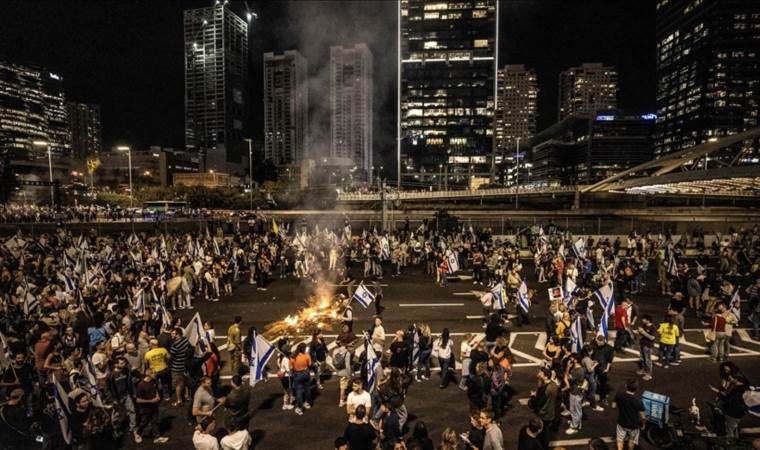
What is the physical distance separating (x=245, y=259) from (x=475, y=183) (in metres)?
124

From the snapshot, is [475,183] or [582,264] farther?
[475,183]

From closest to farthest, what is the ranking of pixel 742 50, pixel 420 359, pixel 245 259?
1. pixel 420 359
2. pixel 245 259
3. pixel 742 50

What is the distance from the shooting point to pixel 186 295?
1634 cm

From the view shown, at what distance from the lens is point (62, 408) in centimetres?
683

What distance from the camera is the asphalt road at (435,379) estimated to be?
26.7ft

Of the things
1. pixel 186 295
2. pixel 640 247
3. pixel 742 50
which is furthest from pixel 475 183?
pixel 186 295

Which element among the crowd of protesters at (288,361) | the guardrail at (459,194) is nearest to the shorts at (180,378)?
the crowd of protesters at (288,361)

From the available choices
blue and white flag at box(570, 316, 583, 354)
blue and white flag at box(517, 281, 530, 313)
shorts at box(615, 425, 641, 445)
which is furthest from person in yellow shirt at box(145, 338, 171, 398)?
blue and white flag at box(517, 281, 530, 313)

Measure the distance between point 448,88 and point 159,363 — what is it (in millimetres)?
139607

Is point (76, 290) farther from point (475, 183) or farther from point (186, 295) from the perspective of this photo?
point (475, 183)

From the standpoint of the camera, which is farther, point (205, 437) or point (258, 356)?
point (258, 356)

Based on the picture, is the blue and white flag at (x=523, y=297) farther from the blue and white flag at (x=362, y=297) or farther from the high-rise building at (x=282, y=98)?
the high-rise building at (x=282, y=98)

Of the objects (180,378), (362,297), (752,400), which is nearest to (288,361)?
(180,378)

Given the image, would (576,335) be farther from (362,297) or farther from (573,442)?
(362,297)
